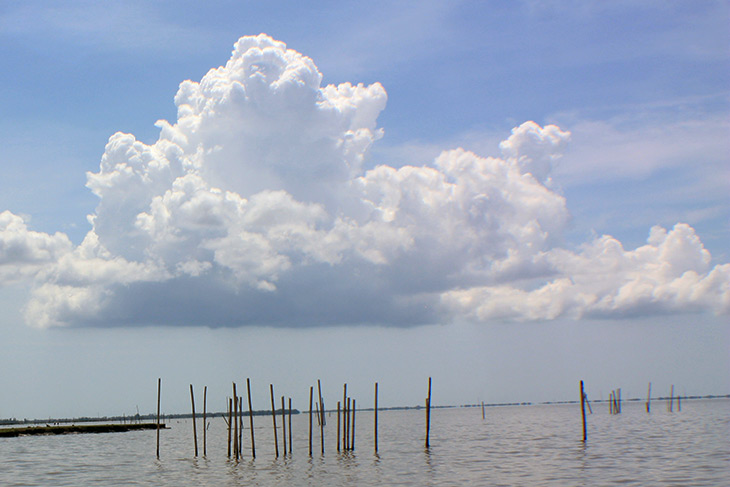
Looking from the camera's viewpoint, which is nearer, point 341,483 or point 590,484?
point 590,484

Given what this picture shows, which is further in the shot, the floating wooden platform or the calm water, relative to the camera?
the floating wooden platform

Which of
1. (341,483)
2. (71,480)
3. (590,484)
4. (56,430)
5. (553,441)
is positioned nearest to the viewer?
(590,484)

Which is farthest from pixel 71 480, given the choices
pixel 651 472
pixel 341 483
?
pixel 651 472

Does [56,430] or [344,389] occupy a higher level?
[344,389]

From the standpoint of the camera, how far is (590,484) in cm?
3731

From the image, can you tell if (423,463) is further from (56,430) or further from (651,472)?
(56,430)

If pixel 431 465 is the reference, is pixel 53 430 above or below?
below

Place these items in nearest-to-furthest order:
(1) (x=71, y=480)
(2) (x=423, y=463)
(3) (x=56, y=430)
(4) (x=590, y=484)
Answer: (4) (x=590, y=484)
(1) (x=71, y=480)
(2) (x=423, y=463)
(3) (x=56, y=430)

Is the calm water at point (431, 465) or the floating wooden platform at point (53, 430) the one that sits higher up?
the calm water at point (431, 465)

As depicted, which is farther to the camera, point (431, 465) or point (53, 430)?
point (53, 430)

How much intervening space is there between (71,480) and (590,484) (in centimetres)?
3240

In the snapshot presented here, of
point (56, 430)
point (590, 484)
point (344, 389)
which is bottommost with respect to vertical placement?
point (56, 430)

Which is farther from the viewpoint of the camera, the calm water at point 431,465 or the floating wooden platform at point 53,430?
the floating wooden platform at point 53,430

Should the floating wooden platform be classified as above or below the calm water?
below
